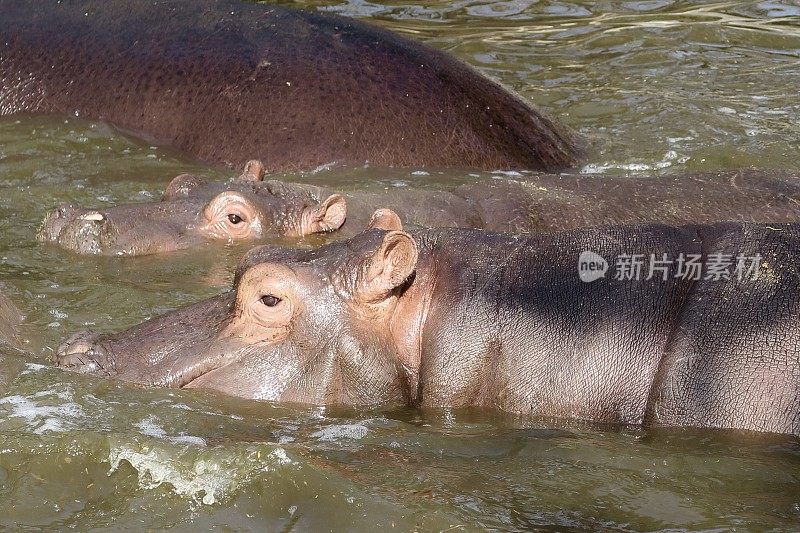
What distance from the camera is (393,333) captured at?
4.72m

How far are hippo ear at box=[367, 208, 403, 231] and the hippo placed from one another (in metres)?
0.33

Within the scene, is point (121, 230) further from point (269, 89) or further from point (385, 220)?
point (385, 220)

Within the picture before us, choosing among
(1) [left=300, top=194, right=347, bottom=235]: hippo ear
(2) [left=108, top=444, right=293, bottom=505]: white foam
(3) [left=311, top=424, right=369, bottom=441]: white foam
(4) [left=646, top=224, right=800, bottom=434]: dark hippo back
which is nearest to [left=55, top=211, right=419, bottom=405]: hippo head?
(3) [left=311, top=424, right=369, bottom=441]: white foam

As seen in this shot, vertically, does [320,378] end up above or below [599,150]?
below

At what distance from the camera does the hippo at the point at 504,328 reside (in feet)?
14.3

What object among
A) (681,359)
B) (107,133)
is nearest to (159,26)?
(107,133)

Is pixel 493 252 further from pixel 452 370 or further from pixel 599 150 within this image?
pixel 599 150

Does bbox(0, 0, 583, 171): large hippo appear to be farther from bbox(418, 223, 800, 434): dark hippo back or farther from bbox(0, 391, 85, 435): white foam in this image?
bbox(0, 391, 85, 435): white foam

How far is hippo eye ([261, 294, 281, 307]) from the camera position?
4.72 m

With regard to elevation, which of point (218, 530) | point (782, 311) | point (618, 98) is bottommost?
point (218, 530)

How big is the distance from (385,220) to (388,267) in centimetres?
66

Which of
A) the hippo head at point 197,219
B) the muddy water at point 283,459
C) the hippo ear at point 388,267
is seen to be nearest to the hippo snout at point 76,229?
the hippo head at point 197,219

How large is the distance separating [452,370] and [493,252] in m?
0.52

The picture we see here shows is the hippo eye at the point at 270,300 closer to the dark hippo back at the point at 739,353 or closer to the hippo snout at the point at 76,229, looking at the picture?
the dark hippo back at the point at 739,353
